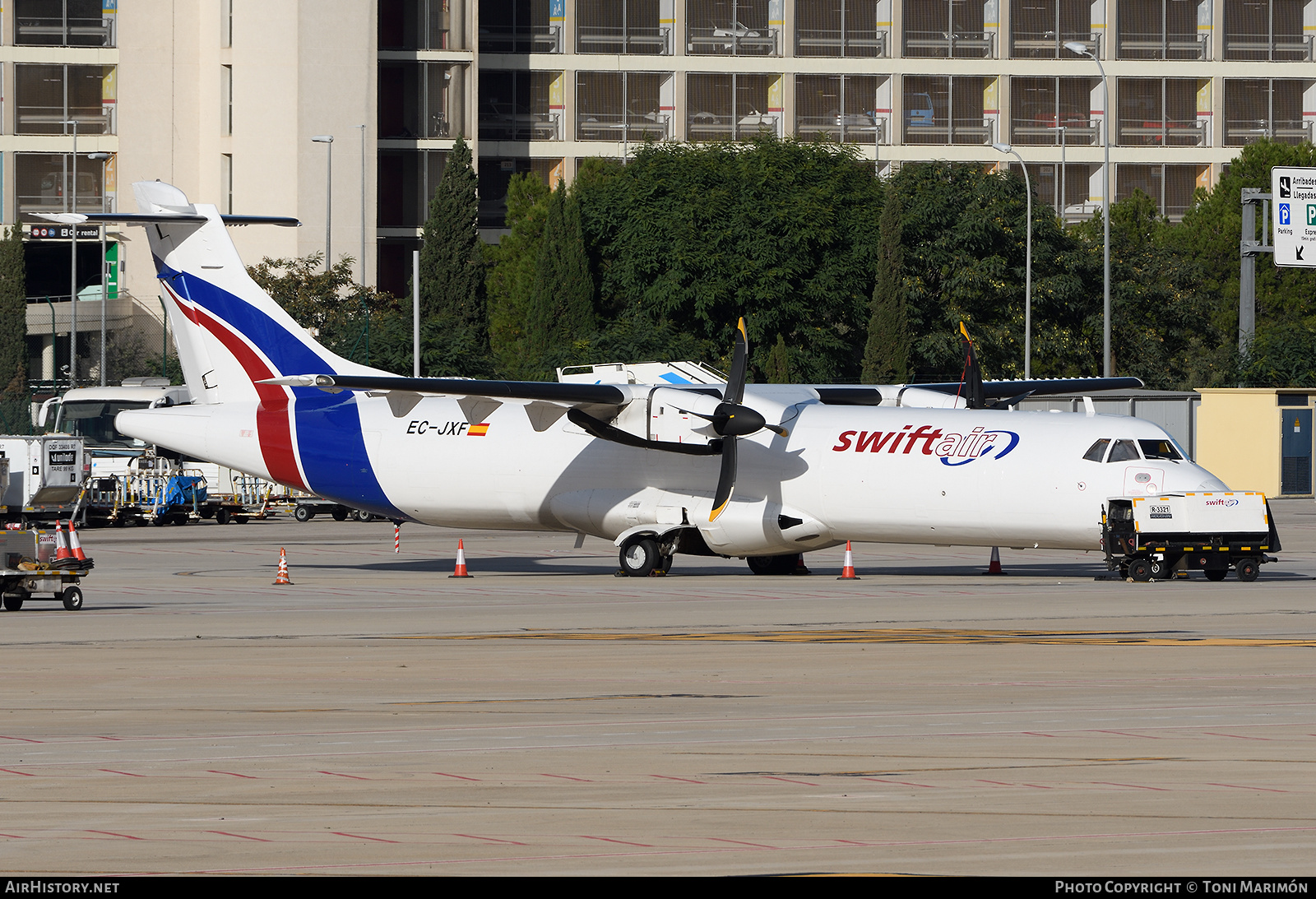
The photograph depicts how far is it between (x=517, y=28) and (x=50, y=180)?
23811 mm

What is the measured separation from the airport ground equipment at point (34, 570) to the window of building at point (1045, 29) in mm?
75373

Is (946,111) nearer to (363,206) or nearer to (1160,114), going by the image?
(1160,114)

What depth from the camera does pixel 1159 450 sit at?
2623 cm

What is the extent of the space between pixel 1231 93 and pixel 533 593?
7526 cm

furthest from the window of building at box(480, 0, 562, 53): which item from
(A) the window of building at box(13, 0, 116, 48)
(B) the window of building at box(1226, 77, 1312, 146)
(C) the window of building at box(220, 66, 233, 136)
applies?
(B) the window of building at box(1226, 77, 1312, 146)

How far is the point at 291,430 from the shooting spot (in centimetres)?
3023

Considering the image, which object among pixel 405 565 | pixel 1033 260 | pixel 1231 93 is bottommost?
pixel 405 565

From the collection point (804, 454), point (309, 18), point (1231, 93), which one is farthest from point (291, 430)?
point (1231, 93)

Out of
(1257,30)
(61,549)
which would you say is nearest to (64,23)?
(1257,30)

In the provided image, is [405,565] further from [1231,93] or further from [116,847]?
[1231,93]

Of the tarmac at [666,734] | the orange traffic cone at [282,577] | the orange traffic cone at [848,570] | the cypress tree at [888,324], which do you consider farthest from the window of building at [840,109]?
the tarmac at [666,734]

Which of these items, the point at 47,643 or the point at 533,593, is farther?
the point at 533,593

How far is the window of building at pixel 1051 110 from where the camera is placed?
90.7 metres

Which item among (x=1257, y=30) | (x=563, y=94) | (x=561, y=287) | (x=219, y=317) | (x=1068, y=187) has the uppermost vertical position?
(x=1257, y=30)
